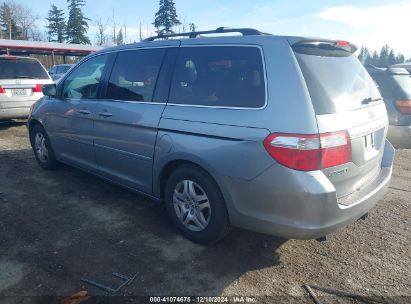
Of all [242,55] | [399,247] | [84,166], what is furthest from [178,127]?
[399,247]

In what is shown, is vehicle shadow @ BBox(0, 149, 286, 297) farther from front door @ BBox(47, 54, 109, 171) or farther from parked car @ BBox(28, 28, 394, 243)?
front door @ BBox(47, 54, 109, 171)

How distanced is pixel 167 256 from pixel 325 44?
7.69 ft

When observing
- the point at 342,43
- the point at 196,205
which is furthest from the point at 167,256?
the point at 342,43

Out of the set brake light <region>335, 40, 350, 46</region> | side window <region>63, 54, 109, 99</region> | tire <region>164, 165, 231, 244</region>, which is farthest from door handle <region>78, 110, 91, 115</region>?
brake light <region>335, 40, 350, 46</region>

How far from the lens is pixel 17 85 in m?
8.23

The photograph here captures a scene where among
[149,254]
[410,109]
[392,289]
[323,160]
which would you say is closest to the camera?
[323,160]

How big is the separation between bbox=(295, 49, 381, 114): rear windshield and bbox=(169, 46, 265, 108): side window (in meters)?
0.37

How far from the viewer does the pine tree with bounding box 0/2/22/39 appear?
67312 millimetres

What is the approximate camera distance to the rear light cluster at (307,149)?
96.9 inches

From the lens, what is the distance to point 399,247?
3.35 metres

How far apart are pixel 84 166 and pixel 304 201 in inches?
127

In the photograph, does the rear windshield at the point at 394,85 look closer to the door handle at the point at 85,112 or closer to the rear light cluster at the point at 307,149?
the rear light cluster at the point at 307,149

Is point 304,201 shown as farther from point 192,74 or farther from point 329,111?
point 192,74

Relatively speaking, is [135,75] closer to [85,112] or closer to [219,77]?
[85,112]
